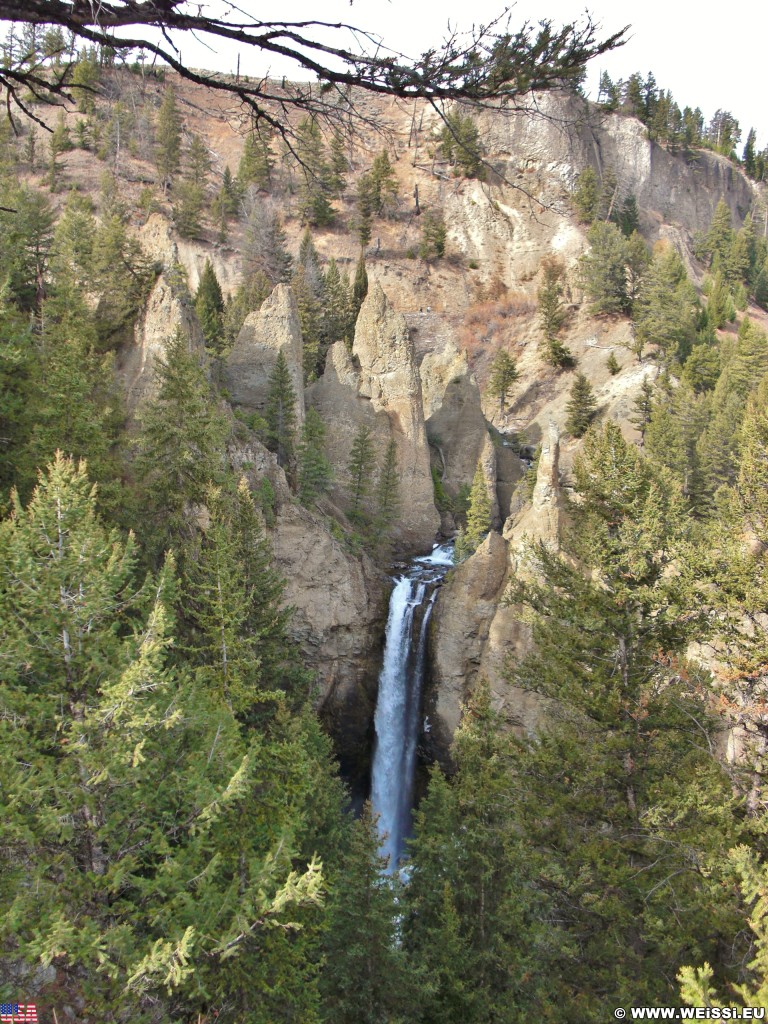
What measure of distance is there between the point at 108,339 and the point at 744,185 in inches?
4229

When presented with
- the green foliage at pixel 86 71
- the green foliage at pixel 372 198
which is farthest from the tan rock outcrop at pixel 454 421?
the green foliage at pixel 86 71

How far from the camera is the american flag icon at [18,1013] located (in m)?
6.18

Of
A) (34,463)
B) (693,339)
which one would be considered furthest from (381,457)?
(693,339)

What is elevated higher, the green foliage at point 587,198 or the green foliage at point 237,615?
the green foliage at point 587,198

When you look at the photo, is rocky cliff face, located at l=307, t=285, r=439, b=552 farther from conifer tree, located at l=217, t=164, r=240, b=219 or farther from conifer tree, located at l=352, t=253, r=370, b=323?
conifer tree, located at l=217, t=164, r=240, b=219

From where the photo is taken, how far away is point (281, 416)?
30406mm

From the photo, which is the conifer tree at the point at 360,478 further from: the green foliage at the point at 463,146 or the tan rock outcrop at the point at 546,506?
the green foliage at the point at 463,146

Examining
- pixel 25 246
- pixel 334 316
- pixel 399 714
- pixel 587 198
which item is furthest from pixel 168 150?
pixel 399 714

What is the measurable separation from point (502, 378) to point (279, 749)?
1689 inches

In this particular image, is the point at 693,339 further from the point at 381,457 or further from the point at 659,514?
the point at 659,514

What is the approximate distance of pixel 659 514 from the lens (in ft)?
36.6

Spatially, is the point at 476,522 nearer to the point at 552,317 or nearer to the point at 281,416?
the point at 281,416

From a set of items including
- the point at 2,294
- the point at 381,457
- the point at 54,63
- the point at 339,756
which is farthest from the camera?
the point at 381,457

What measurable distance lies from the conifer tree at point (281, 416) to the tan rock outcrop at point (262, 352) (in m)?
1.26
